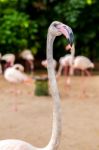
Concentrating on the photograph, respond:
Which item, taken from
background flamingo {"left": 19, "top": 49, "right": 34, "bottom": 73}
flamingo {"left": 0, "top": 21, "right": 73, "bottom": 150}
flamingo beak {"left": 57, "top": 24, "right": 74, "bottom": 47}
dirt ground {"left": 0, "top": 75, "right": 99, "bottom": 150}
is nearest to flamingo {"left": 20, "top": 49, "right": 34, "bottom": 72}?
background flamingo {"left": 19, "top": 49, "right": 34, "bottom": 73}

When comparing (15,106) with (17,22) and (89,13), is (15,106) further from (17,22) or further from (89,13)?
(89,13)

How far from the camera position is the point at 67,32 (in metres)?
3.37

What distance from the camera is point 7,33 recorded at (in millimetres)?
13219

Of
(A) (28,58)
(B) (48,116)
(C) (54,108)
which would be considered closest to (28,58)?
(A) (28,58)

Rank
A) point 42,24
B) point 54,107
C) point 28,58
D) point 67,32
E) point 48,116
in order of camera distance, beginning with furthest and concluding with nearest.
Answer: point 42,24
point 28,58
point 48,116
point 54,107
point 67,32

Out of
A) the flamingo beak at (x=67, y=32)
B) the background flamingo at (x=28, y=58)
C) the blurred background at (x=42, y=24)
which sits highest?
the flamingo beak at (x=67, y=32)

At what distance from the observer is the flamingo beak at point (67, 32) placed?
3300 millimetres

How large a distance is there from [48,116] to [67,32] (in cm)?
429

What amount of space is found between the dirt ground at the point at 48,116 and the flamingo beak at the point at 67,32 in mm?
2527

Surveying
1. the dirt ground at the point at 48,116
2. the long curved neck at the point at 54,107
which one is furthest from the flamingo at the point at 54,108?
the dirt ground at the point at 48,116

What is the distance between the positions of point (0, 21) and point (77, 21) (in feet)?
7.69

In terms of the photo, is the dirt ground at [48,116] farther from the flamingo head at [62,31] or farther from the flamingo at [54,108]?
the flamingo head at [62,31]

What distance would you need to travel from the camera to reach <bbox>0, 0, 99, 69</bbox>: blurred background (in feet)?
44.2

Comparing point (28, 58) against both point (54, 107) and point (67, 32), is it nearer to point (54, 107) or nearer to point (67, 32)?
point (54, 107)
